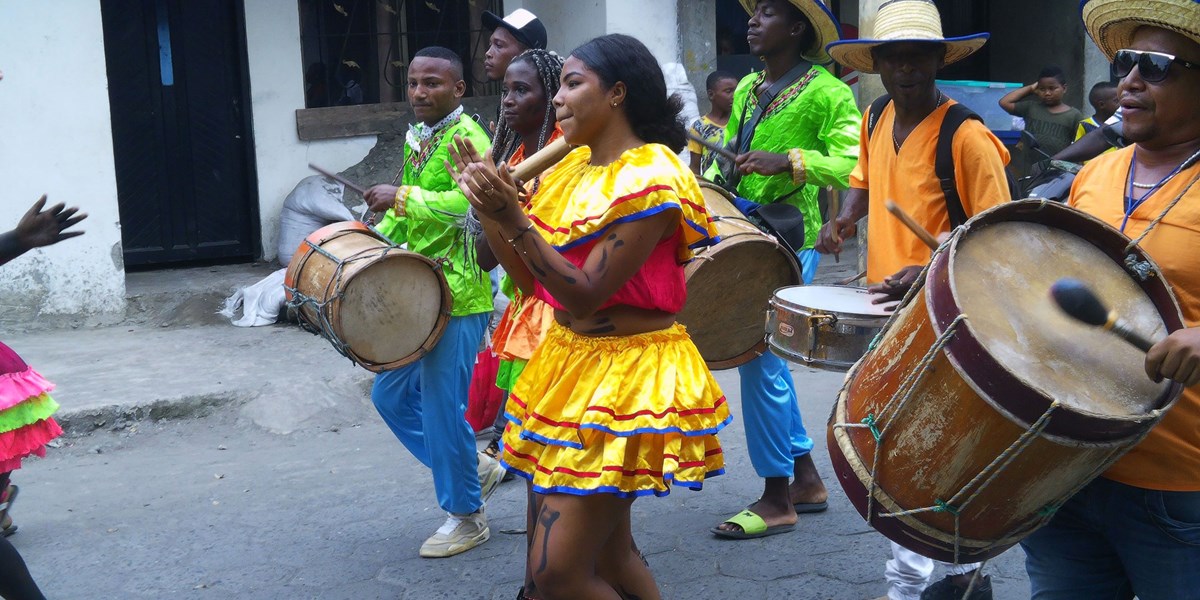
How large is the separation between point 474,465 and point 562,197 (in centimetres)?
185

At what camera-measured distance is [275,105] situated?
31.7 feet

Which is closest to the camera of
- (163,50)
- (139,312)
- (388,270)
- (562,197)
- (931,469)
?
(931,469)

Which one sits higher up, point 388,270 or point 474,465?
point 388,270

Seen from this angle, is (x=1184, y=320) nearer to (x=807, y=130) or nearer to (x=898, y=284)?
(x=898, y=284)

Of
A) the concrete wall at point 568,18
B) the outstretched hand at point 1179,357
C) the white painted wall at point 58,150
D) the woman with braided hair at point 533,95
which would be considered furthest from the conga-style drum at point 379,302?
the concrete wall at point 568,18

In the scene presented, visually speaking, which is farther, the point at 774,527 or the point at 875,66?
the point at 774,527

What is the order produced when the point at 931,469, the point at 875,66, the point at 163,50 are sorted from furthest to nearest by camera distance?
1. the point at 163,50
2. the point at 875,66
3. the point at 931,469

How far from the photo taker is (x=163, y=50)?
368 inches

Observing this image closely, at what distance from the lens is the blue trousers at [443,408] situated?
15.5 ft

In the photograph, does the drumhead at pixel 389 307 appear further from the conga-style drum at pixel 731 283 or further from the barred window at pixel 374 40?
the barred window at pixel 374 40

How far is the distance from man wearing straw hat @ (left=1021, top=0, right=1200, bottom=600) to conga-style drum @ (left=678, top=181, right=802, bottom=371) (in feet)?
5.30

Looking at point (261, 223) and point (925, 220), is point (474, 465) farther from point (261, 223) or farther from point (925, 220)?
point (261, 223)

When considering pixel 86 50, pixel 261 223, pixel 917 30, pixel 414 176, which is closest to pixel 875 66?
pixel 917 30

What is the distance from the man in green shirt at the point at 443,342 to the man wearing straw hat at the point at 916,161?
1573 mm
